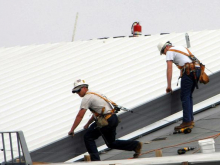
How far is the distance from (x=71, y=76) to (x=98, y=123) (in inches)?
198

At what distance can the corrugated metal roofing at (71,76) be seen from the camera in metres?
11.1

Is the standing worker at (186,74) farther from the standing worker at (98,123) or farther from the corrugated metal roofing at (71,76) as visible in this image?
the corrugated metal roofing at (71,76)

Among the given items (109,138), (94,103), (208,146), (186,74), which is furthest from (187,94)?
(208,146)

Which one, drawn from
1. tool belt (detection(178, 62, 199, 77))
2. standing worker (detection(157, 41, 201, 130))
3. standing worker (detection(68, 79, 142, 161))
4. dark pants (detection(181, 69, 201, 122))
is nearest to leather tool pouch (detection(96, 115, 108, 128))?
standing worker (detection(68, 79, 142, 161))

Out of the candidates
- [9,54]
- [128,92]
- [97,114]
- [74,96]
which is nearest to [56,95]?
[74,96]

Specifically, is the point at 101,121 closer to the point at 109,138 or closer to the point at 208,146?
the point at 109,138

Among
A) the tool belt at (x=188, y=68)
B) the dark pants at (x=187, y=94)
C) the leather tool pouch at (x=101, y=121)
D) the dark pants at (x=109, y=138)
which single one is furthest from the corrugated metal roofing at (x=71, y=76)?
the tool belt at (x=188, y=68)

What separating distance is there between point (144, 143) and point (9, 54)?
8750 mm

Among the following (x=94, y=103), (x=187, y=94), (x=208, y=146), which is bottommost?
(x=208, y=146)

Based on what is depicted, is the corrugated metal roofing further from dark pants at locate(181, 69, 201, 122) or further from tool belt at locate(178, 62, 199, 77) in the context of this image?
tool belt at locate(178, 62, 199, 77)

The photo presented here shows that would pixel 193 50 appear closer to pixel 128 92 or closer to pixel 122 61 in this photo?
pixel 122 61

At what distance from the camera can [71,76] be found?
13.5m

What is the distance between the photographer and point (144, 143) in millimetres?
9453

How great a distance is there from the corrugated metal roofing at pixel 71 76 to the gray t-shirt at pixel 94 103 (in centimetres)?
165
